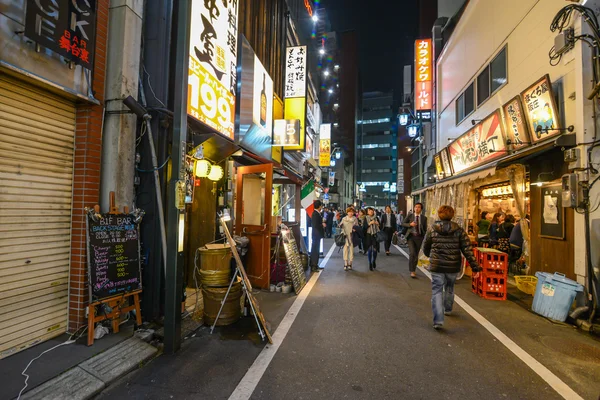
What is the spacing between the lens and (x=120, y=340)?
4047mm

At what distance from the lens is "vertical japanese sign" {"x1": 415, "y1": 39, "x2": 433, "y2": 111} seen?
63.1ft

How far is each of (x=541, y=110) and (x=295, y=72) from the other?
971 centimetres

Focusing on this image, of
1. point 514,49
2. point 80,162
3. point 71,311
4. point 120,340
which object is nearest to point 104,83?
point 80,162

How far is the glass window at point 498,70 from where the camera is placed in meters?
10.0

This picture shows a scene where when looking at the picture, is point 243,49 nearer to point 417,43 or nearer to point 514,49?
point 514,49

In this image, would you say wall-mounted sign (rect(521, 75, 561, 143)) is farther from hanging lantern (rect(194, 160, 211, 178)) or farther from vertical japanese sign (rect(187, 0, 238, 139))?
hanging lantern (rect(194, 160, 211, 178))

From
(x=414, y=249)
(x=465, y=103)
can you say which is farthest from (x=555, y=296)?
(x=465, y=103)

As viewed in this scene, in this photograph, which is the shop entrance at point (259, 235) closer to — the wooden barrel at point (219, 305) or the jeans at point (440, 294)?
the wooden barrel at point (219, 305)

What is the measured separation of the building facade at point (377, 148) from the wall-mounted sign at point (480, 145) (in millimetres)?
75325

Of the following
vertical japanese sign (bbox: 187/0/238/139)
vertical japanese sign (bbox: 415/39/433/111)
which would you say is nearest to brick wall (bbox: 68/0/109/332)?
vertical japanese sign (bbox: 187/0/238/139)

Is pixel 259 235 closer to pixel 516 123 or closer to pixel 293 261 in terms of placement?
pixel 293 261

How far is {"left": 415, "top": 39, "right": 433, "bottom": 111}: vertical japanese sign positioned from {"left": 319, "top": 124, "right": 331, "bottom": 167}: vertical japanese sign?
8.92 m

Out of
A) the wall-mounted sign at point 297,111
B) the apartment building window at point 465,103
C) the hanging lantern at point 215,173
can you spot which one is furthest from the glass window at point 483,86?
the hanging lantern at point 215,173

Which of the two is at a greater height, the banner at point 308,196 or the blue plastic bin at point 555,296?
the banner at point 308,196
